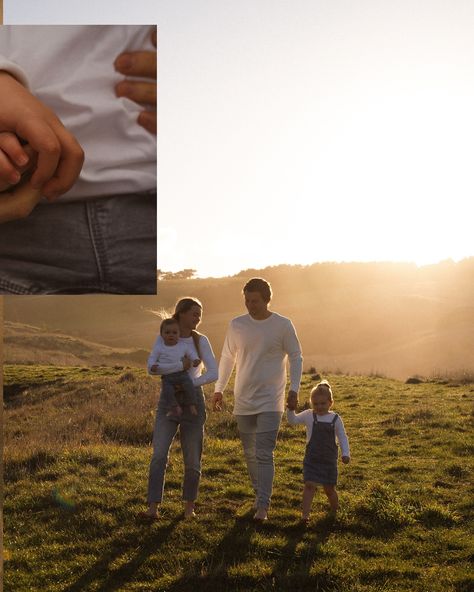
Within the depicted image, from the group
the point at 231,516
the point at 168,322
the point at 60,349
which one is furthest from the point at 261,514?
the point at 60,349

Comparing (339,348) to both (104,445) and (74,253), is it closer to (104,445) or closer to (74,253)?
(104,445)

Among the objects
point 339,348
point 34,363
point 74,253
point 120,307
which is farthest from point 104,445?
point 120,307

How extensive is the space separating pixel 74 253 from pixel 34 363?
94.8 ft

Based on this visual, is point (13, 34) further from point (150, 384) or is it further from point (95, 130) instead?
point (150, 384)

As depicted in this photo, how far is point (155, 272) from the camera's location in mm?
7711

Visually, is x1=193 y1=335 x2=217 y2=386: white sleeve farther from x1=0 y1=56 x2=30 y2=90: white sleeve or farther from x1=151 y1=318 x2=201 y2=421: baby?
x1=0 y1=56 x2=30 y2=90: white sleeve

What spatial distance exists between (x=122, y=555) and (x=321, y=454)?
8.05 ft

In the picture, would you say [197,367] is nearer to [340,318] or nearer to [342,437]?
[342,437]

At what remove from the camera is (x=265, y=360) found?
957cm

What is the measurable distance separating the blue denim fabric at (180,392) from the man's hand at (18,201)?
8.71 ft

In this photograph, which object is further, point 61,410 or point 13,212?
point 61,410

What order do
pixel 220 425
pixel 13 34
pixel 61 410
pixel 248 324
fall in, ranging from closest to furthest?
pixel 13 34
pixel 248 324
pixel 220 425
pixel 61 410

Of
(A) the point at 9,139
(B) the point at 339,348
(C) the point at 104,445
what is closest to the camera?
(A) the point at 9,139

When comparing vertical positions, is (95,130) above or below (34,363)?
above
